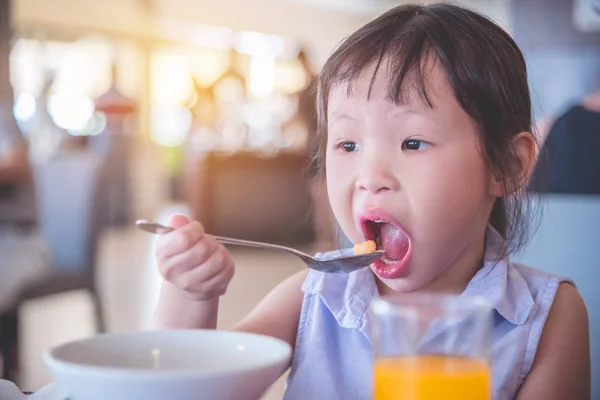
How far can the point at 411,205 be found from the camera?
2.65 feet

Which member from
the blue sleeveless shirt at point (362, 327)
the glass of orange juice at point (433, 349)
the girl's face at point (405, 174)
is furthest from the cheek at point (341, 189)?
the glass of orange juice at point (433, 349)

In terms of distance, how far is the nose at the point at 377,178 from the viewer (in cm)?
79

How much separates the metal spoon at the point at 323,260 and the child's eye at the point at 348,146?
123 mm

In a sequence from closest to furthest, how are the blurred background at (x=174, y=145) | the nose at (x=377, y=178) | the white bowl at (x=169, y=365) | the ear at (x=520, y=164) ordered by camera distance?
the white bowl at (x=169, y=365)
the nose at (x=377, y=178)
the ear at (x=520, y=164)
the blurred background at (x=174, y=145)

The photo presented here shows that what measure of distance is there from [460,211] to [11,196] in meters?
6.43

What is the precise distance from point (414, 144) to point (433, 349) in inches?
14.8

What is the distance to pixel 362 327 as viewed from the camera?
2.98 feet

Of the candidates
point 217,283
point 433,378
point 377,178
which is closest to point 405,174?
point 377,178

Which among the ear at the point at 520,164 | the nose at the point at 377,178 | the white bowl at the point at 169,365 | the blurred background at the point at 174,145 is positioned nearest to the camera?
the white bowl at the point at 169,365

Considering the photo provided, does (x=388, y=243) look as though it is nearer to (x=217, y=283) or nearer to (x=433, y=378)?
(x=217, y=283)

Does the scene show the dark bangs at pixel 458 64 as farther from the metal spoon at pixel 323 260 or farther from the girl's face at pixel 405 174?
the metal spoon at pixel 323 260

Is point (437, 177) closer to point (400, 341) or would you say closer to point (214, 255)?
point (214, 255)

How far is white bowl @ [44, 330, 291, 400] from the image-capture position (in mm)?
459

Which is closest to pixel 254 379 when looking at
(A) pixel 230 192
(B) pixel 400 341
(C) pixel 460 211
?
(B) pixel 400 341
